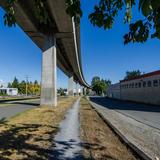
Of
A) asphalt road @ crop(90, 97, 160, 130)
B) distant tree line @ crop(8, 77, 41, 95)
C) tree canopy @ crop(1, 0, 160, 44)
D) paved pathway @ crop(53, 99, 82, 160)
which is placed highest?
distant tree line @ crop(8, 77, 41, 95)

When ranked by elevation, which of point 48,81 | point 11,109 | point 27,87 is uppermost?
point 27,87

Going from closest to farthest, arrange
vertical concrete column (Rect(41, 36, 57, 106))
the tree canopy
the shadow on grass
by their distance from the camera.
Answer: the tree canopy, the shadow on grass, vertical concrete column (Rect(41, 36, 57, 106))

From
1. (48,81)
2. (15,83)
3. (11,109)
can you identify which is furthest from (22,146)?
(15,83)

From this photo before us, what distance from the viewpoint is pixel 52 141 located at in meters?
9.56

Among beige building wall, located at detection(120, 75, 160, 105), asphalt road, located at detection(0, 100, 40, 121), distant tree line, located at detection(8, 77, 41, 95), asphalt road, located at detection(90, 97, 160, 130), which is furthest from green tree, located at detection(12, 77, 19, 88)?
asphalt road, located at detection(90, 97, 160, 130)

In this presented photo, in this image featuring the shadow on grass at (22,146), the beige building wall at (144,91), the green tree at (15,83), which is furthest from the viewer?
the green tree at (15,83)

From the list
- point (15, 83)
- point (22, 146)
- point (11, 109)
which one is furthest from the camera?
point (15, 83)

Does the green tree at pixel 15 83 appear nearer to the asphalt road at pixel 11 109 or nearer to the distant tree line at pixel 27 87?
the distant tree line at pixel 27 87

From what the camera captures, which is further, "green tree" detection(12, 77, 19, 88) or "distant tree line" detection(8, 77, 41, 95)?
"green tree" detection(12, 77, 19, 88)

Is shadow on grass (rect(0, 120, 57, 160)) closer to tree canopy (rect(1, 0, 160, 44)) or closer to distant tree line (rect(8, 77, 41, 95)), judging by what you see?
tree canopy (rect(1, 0, 160, 44))

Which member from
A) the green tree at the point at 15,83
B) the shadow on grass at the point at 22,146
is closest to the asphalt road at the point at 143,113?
the shadow on grass at the point at 22,146

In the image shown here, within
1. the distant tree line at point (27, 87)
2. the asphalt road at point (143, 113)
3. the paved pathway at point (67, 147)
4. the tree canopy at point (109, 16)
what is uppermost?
the distant tree line at point (27, 87)

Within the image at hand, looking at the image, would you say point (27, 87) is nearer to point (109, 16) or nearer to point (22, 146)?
point (22, 146)

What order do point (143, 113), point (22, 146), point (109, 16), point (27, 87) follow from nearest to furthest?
point (109, 16), point (22, 146), point (143, 113), point (27, 87)
